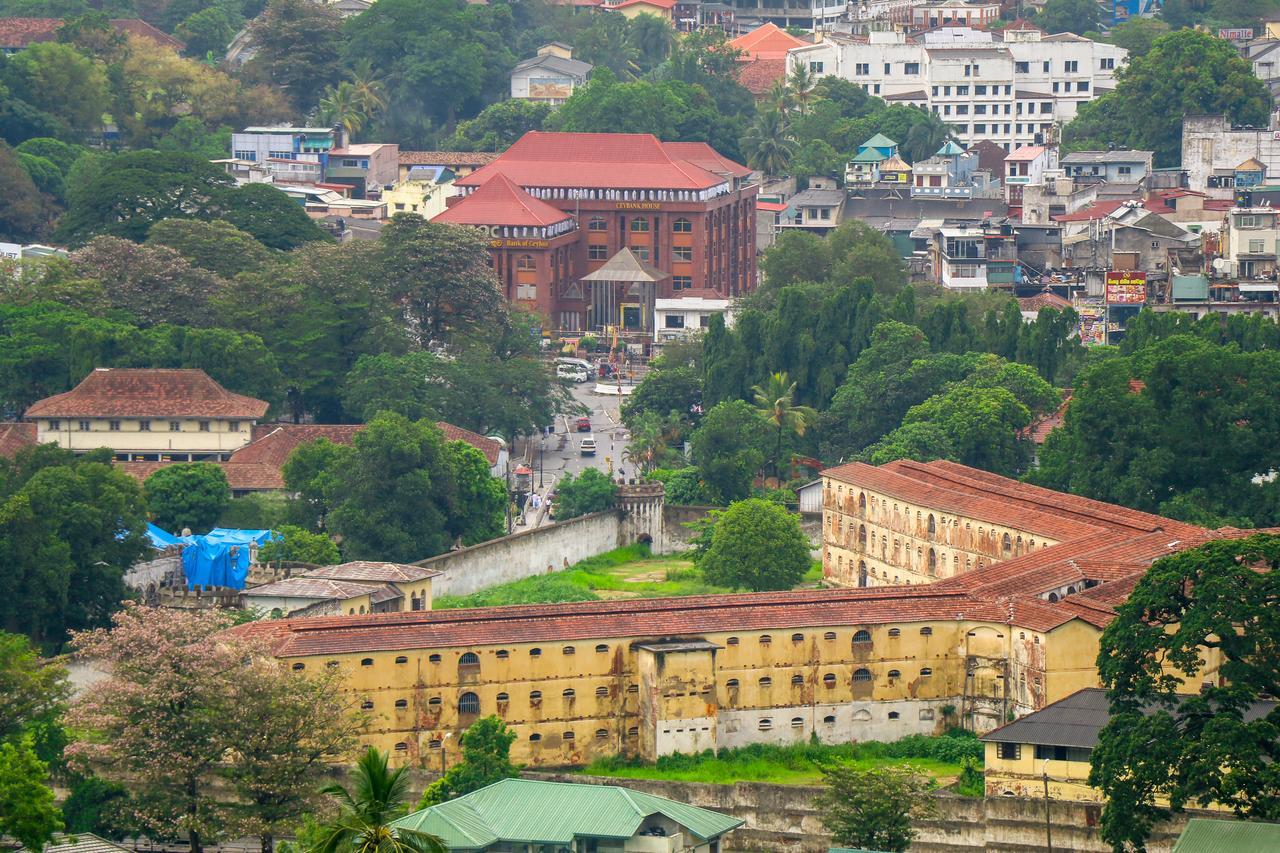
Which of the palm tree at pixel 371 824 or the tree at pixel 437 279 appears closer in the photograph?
the palm tree at pixel 371 824

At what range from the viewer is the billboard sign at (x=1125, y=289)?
162375mm

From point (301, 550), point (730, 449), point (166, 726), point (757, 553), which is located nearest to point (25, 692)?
point (166, 726)

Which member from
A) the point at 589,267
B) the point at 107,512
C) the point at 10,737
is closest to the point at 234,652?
the point at 10,737

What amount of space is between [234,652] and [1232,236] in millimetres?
84540

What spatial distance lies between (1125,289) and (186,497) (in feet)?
177

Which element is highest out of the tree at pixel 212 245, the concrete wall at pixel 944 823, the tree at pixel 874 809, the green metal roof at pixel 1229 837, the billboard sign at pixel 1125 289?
the tree at pixel 212 245

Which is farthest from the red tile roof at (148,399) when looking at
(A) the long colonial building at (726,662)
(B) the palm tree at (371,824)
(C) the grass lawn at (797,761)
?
(B) the palm tree at (371,824)

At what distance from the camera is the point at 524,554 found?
126500 mm

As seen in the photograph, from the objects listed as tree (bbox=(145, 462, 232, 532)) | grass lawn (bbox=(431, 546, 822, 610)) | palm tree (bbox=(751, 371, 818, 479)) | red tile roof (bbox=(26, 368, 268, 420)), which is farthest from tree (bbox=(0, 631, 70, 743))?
palm tree (bbox=(751, 371, 818, 479))

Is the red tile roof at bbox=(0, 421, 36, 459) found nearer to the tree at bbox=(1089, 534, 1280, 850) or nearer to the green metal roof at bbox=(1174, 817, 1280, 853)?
the tree at bbox=(1089, 534, 1280, 850)

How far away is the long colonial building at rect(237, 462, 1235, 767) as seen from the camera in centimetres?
9881

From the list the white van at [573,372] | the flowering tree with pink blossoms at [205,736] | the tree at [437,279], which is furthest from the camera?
the white van at [573,372]

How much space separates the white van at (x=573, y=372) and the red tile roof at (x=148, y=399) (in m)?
30.7

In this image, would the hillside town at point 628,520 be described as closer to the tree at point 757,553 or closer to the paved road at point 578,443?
→ the tree at point 757,553
